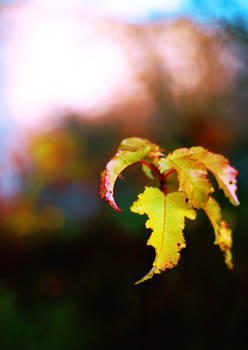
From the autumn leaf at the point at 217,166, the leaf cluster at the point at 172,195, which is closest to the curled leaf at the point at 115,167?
the leaf cluster at the point at 172,195

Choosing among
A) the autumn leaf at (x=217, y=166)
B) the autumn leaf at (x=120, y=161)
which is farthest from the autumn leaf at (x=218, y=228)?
the autumn leaf at (x=120, y=161)

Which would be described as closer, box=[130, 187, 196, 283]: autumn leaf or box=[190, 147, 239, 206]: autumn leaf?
box=[130, 187, 196, 283]: autumn leaf

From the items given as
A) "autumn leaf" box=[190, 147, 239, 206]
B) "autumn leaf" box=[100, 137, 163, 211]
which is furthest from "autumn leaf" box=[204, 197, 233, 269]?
"autumn leaf" box=[100, 137, 163, 211]

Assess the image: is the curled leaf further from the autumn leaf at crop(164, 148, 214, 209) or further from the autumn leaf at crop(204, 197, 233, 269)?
the autumn leaf at crop(204, 197, 233, 269)

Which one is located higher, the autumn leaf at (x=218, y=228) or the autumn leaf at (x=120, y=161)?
the autumn leaf at (x=120, y=161)

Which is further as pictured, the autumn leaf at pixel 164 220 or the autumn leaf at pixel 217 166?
the autumn leaf at pixel 217 166

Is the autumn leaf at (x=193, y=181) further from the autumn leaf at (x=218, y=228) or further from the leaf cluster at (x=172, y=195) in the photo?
the autumn leaf at (x=218, y=228)

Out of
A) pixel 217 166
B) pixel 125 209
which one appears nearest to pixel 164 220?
pixel 217 166
